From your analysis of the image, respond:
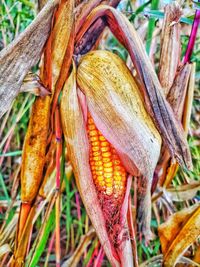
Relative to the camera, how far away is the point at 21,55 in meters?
0.47

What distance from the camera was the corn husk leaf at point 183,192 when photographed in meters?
0.67

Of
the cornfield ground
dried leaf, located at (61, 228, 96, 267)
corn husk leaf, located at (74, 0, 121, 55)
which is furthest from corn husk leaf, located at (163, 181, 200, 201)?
corn husk leaf, located at (74, 0, 121, 55)

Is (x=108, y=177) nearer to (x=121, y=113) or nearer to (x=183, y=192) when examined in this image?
(x=121, y=113)

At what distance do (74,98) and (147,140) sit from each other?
91 mm

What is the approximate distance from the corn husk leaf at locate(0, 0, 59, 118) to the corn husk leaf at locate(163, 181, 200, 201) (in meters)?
0.31

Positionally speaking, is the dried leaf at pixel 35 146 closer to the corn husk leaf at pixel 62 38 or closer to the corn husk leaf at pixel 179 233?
the corn husk leaf at pixel 62 38

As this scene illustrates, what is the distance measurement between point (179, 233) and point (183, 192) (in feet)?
0.36

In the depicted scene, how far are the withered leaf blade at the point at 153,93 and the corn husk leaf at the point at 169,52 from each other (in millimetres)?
51

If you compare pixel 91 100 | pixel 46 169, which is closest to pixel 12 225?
pixel 46 169

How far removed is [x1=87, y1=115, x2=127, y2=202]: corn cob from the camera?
0.48m

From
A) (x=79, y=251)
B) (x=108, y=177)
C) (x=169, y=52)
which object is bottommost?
(x=79, y=251)

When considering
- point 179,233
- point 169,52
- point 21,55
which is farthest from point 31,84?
point 179,233

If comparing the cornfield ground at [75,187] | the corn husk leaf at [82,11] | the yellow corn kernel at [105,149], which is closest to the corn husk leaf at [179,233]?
the cornfield ground at [75,187]

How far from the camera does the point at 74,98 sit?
48cm
